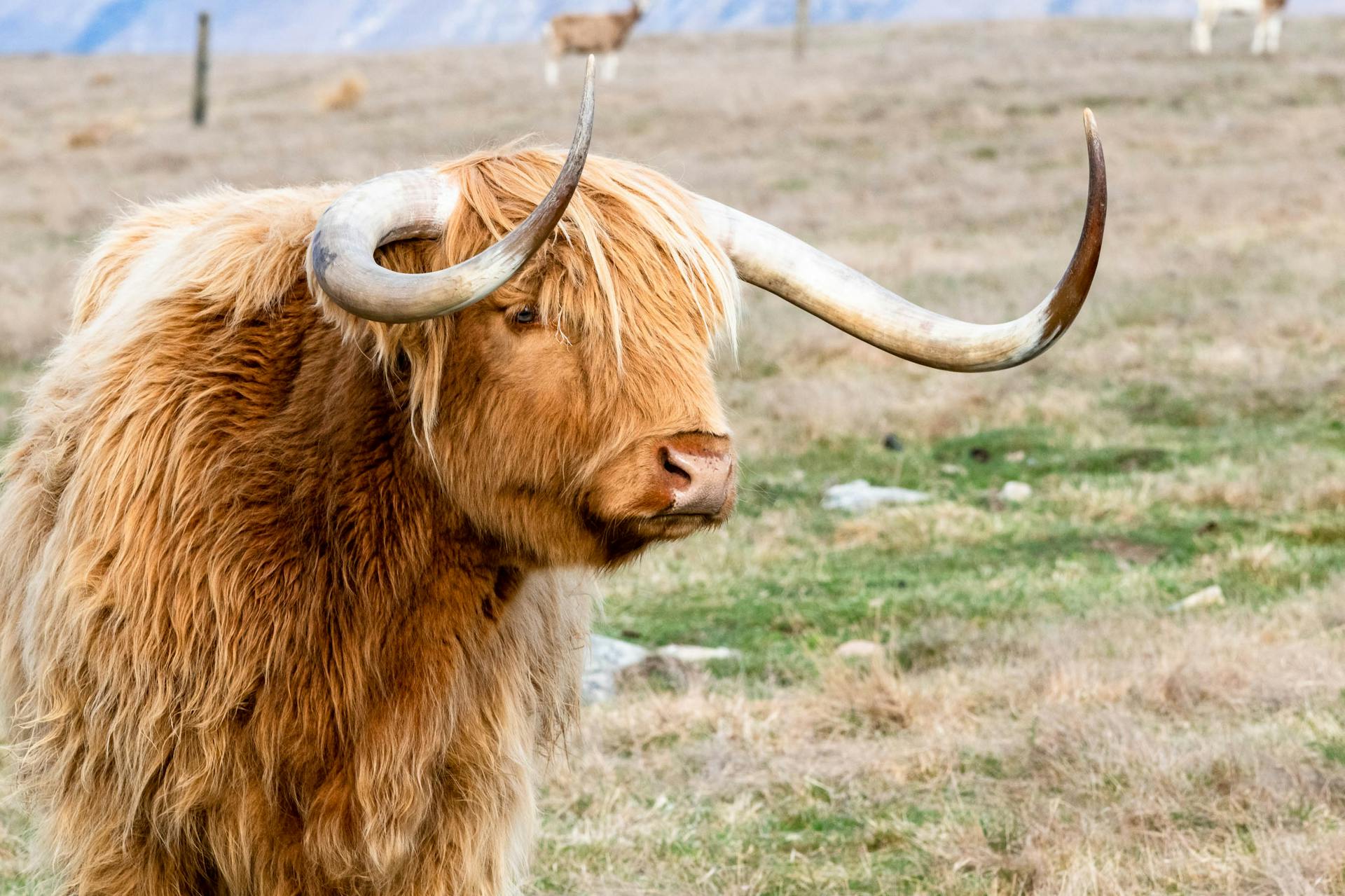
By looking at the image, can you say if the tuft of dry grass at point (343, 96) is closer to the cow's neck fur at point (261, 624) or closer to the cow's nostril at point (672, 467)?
the cow's neck fur at point (261, 624)

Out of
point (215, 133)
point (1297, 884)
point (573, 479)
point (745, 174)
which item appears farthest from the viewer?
point (215, 133)

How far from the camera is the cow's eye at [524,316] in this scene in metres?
2.97

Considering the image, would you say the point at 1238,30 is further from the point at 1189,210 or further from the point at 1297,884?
the point at 1297,884

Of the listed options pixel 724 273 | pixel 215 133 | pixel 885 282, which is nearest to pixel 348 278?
pixel 724 273

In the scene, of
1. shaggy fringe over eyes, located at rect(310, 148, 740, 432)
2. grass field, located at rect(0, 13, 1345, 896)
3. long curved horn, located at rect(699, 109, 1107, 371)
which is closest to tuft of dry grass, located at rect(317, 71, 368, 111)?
grass field, located at rect(0, 13, 1345, 896)

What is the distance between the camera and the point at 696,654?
260 inches

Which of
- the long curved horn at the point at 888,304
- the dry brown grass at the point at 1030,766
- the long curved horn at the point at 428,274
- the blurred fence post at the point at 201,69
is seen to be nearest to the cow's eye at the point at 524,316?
the long curved horn at the point at 428,274

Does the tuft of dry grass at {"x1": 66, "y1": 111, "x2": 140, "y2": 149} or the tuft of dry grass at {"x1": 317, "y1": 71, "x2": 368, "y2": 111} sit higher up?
the tuft of dry grass at {"x1": 317, "y1": 71, "x2": 368, "y2": 111}

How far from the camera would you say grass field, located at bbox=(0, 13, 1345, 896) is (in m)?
4.59

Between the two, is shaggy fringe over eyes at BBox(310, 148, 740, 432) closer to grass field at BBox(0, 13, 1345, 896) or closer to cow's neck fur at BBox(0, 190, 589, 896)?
cow's neck fur at BBox(0, 190, 589, 896)

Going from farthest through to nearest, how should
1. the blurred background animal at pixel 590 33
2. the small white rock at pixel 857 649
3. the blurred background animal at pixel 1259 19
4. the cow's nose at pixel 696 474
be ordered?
the blurred background animal at pixel 590 33 → the blurred background animal at pixel 1259 19 → the small white rock at pixel 857 649 → the cow's nose at pixel 696 474

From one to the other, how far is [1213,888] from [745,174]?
19.9 metres

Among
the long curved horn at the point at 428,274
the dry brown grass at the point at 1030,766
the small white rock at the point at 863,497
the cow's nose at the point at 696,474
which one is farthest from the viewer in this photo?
the small white rock at the point at 863,497

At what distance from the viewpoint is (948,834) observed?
14.8ft
